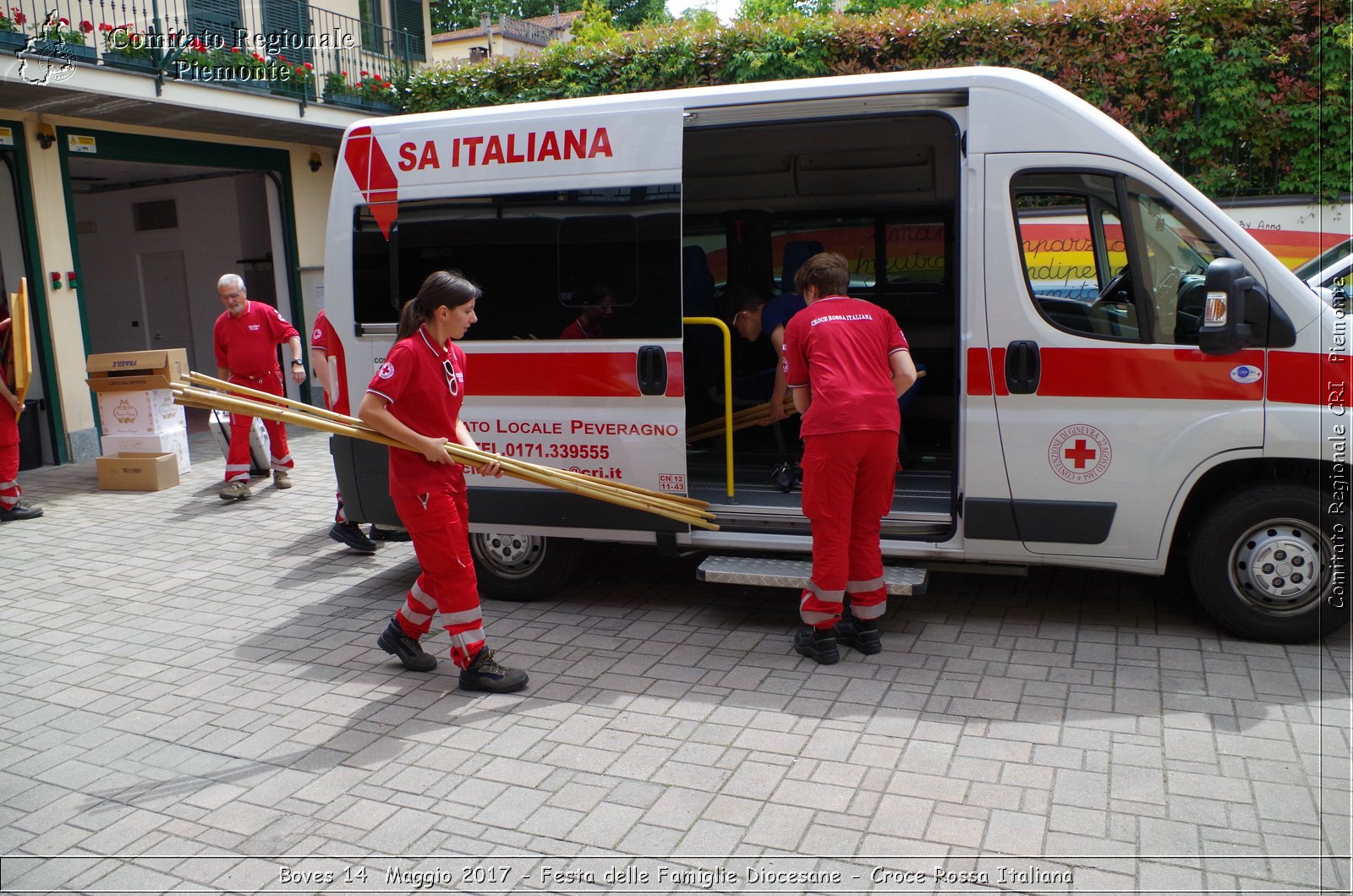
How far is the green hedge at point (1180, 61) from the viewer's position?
10.5m

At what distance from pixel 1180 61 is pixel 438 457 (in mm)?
9731

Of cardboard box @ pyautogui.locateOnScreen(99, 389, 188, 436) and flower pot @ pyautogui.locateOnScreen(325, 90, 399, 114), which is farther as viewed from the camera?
flower pot @ pyautogui.locateOnScreen(325, 90, 399, 114)

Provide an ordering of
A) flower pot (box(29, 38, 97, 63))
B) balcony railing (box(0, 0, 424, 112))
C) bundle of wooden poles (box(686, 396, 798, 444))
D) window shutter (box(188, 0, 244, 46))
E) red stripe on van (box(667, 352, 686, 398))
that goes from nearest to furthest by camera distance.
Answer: red stripe on van (box(667, 352, 686, 398)), bundle of wooden poles (box(686, 396, 798, 444)), flower pot (box(29, 38, 97, 63)), balcony railing (box(0, 0, 424, 112)), window shutter (box(188, 0, 244, 46))

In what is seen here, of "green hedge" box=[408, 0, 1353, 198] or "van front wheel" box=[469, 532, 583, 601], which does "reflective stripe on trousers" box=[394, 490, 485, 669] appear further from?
"green hedge" box=[408, 0, 1353, 198]

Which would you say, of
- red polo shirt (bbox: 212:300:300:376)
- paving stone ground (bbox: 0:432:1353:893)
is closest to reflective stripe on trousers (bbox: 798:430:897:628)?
paving stone ground (bbox: 0:432:1353:893)

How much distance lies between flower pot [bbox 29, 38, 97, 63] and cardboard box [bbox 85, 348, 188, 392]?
2.71 m

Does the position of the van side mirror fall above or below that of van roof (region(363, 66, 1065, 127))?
below

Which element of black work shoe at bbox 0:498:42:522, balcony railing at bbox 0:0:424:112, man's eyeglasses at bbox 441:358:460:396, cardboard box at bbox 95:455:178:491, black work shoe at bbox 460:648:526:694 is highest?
balcony railing at bbox 0:0:424:112

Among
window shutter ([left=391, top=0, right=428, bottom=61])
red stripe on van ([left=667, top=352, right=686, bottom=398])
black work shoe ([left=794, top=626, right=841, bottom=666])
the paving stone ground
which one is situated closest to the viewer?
the paving stone ground

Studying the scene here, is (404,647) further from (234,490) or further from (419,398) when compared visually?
(234,490)

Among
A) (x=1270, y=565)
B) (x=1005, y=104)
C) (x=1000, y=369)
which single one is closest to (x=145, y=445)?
(x=1000, y=369)

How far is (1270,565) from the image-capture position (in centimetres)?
461

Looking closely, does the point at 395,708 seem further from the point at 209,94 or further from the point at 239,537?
the point at 209,94

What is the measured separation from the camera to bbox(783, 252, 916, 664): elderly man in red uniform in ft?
14.9
